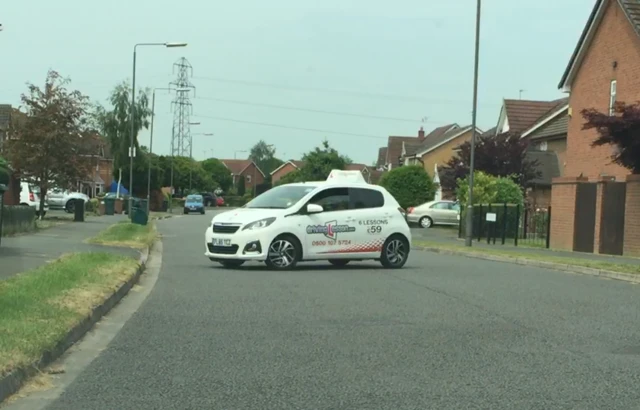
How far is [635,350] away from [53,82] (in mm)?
31104

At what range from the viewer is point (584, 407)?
21.6 ft

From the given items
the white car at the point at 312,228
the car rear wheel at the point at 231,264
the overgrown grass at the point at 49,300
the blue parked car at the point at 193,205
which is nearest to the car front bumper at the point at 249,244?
the white car at the point at 312,228

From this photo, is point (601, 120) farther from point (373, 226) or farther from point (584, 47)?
point (584, 47)

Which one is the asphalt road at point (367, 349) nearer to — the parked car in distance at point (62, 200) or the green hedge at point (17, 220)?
the green hedge at point (17, 220)

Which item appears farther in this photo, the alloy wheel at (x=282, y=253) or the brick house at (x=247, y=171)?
the brick house at (x=247, y=171)

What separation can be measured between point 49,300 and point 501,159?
35.8 meters

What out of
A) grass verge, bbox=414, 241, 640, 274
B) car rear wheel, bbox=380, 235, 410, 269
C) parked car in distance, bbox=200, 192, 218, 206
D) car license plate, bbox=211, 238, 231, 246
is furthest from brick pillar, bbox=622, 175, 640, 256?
parked car in distance, bbox=200, 192, 218, 206

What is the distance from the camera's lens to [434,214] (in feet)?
160

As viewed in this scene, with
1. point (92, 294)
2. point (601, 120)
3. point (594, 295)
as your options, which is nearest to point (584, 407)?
point (92, 294)

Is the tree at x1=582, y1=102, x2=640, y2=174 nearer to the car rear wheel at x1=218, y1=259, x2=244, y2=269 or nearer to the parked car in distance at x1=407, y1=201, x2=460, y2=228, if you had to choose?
the car rear wheel at x1=218, y1=259, x2=244, y2=269

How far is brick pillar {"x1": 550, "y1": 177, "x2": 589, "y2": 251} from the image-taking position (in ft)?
92.6

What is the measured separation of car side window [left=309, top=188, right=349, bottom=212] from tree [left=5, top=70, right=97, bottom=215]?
64.8ft

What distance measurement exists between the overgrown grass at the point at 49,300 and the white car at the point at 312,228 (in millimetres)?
2089

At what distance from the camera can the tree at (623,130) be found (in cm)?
2377
